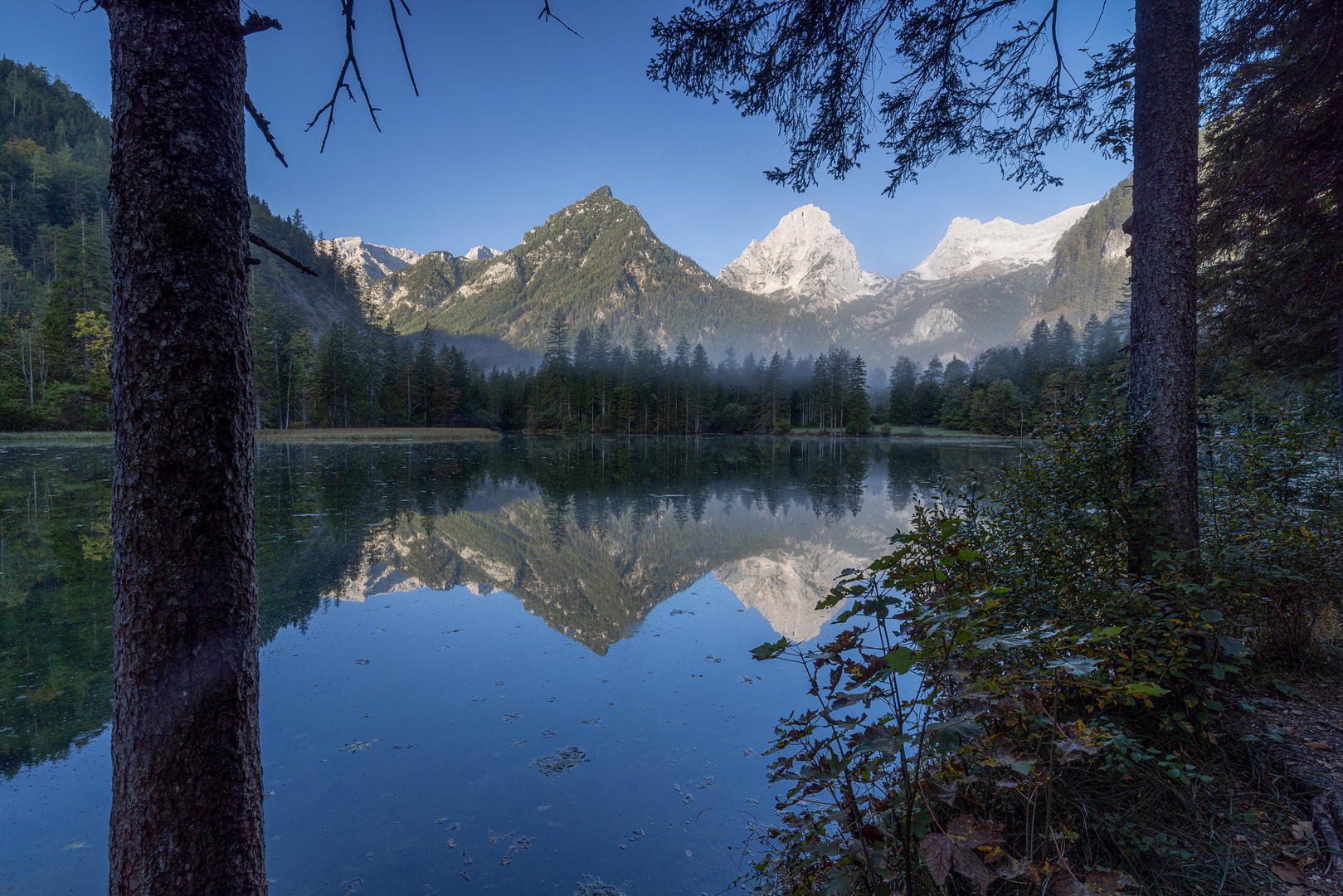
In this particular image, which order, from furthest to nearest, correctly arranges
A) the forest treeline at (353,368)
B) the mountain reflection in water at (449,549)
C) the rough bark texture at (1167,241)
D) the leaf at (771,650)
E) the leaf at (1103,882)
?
1. the forest treeline at (353,368)
2. the mountain reflection in water at (449,549)
3. the rough bark texture at (1167,241)
4. the leaf at (771,650)
5. the leaf at (1103,882)

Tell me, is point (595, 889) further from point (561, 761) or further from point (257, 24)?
point (257, 24)

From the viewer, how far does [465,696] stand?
15.4 feet

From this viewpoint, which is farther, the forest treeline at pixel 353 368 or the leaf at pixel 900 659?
the forest treeline at pixel 353 368

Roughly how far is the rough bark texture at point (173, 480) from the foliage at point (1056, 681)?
75.4 inches

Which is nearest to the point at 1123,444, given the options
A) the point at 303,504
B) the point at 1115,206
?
the point at 303,504

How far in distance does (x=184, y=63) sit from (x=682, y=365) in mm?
76703

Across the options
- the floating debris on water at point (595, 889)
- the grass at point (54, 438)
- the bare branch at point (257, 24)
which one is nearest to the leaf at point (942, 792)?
the floating debris on water at point (595, 889)

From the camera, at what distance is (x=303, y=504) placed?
44.1 feet

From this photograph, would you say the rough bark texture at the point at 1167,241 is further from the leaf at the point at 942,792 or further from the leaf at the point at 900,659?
the leaf at the point at 900,659

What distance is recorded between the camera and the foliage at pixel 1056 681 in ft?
5.84

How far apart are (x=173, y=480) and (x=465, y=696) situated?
3.68 m

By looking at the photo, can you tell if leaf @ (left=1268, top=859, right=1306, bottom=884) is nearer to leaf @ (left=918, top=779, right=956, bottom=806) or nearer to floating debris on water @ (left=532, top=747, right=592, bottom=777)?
leaf @ (left=918, top=779, right=956, bottom=806)

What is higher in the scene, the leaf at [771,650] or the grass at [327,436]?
the grass at [327,436]

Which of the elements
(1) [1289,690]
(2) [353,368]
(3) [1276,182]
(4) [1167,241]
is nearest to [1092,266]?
(2) [353,368]
